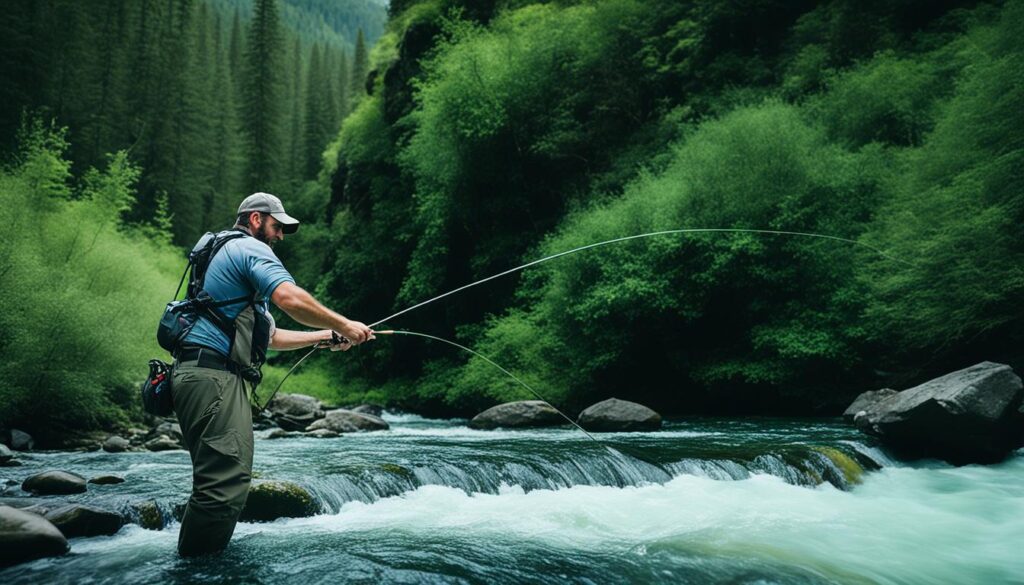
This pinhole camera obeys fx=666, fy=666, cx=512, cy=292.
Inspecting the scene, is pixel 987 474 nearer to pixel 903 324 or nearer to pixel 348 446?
pixel 903 324

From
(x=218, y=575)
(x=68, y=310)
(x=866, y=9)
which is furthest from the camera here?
(x=866, y=9)

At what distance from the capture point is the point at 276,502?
6273mm

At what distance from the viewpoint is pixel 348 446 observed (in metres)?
12.0

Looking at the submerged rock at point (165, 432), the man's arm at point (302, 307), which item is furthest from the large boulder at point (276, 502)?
the submerged rock at point (165, 432)

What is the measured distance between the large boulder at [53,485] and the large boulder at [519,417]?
1003 centimetres

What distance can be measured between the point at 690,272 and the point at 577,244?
12.1ft

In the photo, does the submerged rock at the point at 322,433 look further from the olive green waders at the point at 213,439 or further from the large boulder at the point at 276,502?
the olive green waders at the point at 213,439

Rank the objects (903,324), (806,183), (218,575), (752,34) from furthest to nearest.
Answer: (752,34) → (806,183) → (903,324) → (218,575)

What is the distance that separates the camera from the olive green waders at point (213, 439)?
3.91 metres

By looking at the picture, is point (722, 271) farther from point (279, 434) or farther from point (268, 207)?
point (268, 207)

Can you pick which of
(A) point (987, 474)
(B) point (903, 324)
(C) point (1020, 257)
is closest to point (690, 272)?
(B) point (903, 324)

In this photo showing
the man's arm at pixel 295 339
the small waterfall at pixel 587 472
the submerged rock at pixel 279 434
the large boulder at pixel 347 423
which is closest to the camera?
the man's arm at pixel 295 339

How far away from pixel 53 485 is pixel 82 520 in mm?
2178

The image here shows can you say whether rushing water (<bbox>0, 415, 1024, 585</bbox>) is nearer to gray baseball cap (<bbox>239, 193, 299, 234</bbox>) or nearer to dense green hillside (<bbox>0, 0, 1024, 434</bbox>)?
gray baseball cap (<bbox>239, 193, 299, 234</bbox>)
